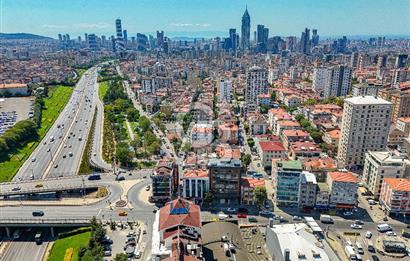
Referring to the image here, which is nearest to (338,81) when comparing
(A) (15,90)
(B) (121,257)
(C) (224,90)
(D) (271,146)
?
(C) (224,90)

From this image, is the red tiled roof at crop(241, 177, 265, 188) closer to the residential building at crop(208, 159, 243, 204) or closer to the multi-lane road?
the residential building at crop(208, 159, 243, 204)

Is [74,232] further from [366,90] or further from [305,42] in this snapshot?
[305,42]

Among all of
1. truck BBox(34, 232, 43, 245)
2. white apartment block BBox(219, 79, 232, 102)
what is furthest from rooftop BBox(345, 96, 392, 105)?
white apartment block BBox(219, 79, 232, 102)

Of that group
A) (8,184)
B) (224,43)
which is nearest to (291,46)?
(224,43)

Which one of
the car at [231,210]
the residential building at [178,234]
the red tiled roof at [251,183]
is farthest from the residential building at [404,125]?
the residential building at [178,234]

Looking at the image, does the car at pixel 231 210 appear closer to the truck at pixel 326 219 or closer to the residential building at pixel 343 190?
the truck at pixel 326 219
